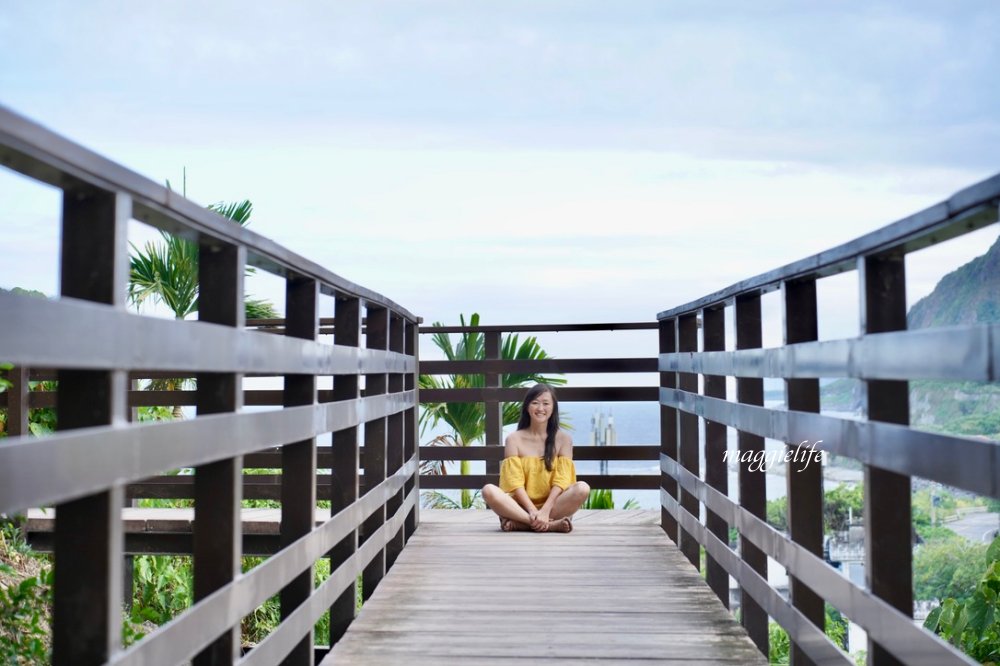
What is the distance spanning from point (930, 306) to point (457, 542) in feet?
139

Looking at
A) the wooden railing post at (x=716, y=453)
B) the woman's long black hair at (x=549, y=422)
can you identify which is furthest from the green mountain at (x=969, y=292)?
the wooden railing post at (x=716, y=453)

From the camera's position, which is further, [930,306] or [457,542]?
[930,306]

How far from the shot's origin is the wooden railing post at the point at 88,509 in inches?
64.6

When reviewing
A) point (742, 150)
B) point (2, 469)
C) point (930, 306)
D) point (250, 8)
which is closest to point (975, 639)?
point (2, 469)

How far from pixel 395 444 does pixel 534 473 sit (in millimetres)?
1114

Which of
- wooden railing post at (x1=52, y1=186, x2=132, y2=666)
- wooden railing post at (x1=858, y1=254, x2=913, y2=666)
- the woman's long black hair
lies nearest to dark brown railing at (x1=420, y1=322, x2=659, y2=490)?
the woman's long black hair

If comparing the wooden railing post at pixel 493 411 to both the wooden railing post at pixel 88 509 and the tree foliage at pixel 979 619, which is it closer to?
the tree foliage at pixel 979 619

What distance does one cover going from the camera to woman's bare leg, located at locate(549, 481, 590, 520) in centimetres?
606

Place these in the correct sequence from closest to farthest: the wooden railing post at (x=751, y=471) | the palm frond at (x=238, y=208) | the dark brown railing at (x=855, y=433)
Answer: the dark brown railing at (x=855, y=433)
the wooden railing post at (x=751, y=471)
the palm frond at (x=238, y=208)

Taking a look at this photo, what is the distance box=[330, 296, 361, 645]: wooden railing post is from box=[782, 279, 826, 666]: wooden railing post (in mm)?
1588

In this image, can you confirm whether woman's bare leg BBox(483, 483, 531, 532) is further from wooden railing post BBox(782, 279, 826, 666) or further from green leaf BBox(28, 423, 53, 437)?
green leaf BBox(28, 423, 53, 437)

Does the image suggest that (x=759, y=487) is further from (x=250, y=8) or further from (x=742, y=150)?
(x=742, y=150)

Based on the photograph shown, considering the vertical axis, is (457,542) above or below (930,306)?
below

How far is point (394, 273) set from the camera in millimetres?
52906
